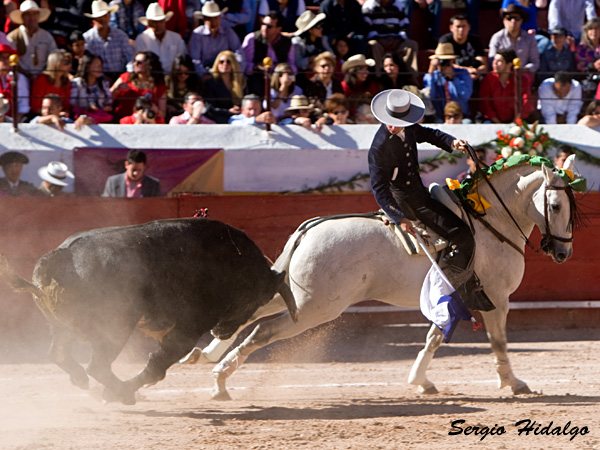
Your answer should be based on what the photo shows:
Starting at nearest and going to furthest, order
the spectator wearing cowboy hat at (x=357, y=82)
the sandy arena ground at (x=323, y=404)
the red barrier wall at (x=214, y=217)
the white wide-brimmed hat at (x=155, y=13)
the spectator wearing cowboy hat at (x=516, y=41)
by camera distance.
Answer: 1. the sandy arena ground at (x=323, y=404)
2. the red barrier wall at (x=214, y=217)
3. the white wide-brimmed hat at (x=155, y=13)
4. the spectator wearing cowboy hat at (x=357, y=82)
5. the spectator wearing cowboy hat at (x=516, y=41)

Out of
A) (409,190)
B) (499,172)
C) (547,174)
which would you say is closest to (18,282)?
(409,190)

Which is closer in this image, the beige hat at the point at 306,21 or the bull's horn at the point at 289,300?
the bull's horn at the point at 289,300

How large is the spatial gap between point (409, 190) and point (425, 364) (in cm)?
117

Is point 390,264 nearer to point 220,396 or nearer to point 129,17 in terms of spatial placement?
point 220,396

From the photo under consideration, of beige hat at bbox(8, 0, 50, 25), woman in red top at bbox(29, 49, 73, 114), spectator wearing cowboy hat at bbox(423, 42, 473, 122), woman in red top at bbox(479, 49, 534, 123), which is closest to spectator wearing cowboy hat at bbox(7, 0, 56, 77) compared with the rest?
beige hat at bbox(8, 0, 50, 25)

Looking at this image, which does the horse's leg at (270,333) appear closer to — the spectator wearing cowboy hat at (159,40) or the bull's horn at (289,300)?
the bull's horn at (289,300)

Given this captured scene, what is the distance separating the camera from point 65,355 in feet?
19.9

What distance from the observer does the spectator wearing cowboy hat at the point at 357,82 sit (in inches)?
455

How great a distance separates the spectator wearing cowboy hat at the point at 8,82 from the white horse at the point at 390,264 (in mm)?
4957

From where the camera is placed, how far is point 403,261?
679cm

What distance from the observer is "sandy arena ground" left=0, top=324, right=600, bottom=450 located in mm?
5492

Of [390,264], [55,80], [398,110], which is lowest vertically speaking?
[55,80]

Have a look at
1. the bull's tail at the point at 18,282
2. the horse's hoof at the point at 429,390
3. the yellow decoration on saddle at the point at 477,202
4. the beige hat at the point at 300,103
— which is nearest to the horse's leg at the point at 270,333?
the horse's hoof at the point at 429,390

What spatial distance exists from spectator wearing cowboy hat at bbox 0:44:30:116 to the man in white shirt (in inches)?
224
